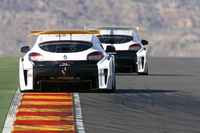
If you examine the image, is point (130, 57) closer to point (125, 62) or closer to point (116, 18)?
point (125, 62)

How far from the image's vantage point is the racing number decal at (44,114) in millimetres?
12998

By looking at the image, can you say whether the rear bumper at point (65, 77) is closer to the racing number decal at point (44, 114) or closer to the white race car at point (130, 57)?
the racing number decal at point (44, 114)

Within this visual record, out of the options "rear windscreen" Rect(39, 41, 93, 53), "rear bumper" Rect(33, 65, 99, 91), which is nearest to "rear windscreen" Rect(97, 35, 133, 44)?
"rear windscreen" Rect(39, 41, 93, 53)

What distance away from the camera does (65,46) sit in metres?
17.9

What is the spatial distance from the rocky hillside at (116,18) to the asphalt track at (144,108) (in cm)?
9417

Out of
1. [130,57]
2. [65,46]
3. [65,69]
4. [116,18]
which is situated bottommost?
[116,18]

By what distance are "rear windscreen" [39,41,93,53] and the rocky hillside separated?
9611cm

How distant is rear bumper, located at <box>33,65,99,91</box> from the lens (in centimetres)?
1739

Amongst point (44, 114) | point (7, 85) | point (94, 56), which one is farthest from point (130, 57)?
point (44, 114)

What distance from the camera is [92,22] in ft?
434

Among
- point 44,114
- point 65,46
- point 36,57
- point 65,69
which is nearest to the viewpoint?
point 44,114

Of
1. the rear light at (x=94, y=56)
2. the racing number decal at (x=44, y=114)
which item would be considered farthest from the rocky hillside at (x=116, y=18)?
the racing number decal at (x=44, y=114)

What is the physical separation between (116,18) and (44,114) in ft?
393

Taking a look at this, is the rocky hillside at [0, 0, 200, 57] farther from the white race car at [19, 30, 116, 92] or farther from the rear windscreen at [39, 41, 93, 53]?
the white race car at [19, 30, 116, 92]
